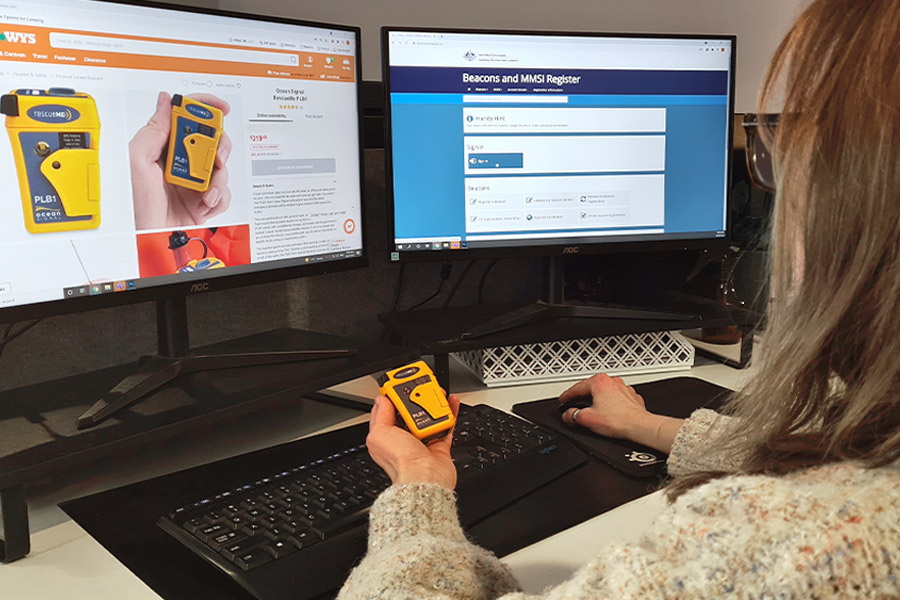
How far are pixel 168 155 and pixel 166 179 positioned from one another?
0.02 metres

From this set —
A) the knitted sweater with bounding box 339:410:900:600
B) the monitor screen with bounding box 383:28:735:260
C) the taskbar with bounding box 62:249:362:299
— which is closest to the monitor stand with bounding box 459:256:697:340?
the monitor screen with bounding box 383:28:735:260

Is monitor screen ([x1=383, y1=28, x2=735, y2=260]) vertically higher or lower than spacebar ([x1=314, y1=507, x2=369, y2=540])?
higher

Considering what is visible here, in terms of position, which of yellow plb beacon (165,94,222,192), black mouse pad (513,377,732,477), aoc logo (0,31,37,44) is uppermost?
aoc logo (0,31,37,44)

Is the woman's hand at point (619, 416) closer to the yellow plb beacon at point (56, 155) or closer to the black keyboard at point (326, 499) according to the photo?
the black keyboard at point (326, 499)

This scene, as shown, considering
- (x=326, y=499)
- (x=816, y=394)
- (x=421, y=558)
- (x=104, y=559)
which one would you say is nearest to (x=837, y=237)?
(x=816, y=394)

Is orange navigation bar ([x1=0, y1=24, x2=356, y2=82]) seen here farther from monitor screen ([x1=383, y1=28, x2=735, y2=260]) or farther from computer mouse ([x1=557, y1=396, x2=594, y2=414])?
computer mouse ([x1=557, y1=396, x2=594, y2=414])

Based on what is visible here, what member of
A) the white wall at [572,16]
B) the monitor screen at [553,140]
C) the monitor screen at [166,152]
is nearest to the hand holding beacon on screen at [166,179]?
the monitor screen at [166,152]

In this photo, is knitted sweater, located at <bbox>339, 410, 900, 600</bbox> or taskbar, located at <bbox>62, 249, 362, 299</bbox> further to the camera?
taskbar, located at <bbox>62, 249, 362, 299</bbox>

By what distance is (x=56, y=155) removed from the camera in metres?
Answer: 0.68

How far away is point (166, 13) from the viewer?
74 centimetres

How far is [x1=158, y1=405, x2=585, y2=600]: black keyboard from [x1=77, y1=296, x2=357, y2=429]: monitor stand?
169 mm

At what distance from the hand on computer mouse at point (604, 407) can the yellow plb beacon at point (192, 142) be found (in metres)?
0.46

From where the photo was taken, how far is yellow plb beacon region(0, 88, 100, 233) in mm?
655

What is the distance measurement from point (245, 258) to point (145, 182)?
0.46ft
